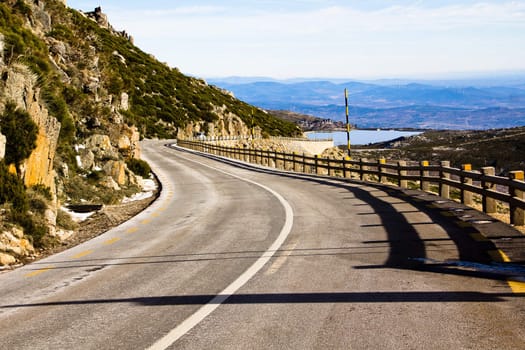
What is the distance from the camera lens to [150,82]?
323 ft

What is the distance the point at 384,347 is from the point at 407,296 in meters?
1.66

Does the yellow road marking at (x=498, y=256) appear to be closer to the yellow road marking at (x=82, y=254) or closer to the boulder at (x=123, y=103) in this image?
the yellow road marking at (x=82, y=254)

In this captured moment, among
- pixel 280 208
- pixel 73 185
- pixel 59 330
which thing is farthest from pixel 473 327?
pixel 73 185

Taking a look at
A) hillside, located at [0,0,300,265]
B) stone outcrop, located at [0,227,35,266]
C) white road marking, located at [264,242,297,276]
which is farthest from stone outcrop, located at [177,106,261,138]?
white road marking, located at [264,242,297,276]

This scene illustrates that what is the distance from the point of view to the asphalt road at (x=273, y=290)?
16.7 ft

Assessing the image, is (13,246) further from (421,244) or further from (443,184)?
(443,184)

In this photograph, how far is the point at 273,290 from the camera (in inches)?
264

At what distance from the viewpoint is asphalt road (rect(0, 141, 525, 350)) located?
5.08 meters

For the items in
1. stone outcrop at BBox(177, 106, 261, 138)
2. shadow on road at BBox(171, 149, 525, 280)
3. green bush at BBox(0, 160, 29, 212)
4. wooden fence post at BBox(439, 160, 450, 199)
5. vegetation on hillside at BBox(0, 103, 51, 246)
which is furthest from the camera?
stone outcrop at BBox(177, 106, 261, 138)

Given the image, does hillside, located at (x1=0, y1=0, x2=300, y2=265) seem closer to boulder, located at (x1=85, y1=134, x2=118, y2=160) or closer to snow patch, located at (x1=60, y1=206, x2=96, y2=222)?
boulder, located at (x1=85, y1=134, x2=118, y2=160)

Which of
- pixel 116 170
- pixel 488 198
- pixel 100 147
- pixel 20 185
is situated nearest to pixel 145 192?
pixel 116 170

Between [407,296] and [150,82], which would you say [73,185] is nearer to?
[407,296]

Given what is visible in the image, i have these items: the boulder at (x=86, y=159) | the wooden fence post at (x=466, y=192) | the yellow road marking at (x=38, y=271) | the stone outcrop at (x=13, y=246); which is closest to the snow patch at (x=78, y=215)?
the stone outcrop at (x=13, y=246)

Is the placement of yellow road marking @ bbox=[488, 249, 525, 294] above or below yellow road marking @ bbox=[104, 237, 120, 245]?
above
